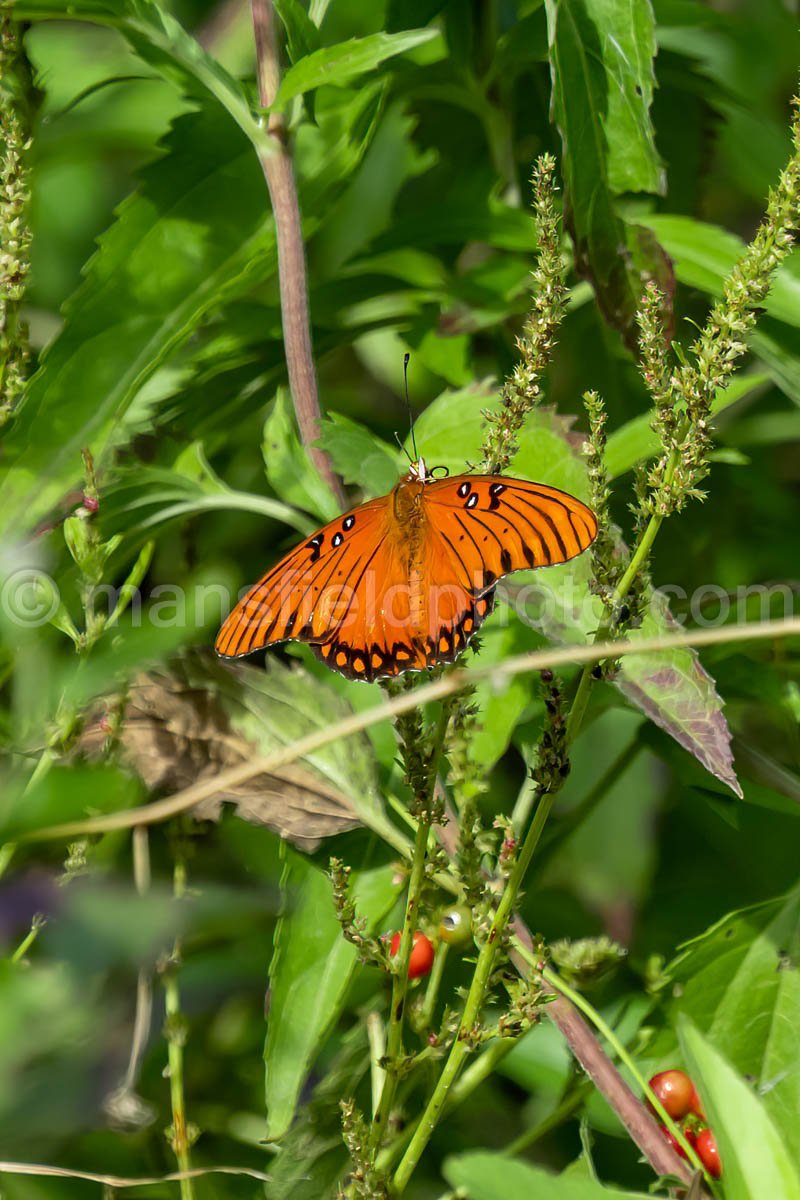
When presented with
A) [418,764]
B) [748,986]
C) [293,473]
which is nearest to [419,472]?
[293,473]

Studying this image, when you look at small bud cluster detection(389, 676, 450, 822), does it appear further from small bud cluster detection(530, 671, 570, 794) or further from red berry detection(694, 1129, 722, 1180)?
red berry detection(694, 1129, 722, 1180)

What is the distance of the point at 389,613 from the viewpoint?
0.92m

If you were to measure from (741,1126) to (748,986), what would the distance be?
46 cm

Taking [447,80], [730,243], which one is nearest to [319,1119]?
[730,243]

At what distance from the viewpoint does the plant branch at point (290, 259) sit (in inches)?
38.8

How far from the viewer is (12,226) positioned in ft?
2.87

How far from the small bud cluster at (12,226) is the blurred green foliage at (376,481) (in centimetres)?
6

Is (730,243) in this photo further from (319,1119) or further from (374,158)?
(319,1119)

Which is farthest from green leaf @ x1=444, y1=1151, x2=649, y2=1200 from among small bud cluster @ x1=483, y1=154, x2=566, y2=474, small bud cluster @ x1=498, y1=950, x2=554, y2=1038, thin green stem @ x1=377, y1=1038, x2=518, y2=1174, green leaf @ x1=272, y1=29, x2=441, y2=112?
green leaf @ x1=272, y1=29, x2=441, y2=112

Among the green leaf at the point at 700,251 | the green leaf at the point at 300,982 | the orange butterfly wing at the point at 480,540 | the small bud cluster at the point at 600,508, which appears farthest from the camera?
the green leaf at the point at 700,251

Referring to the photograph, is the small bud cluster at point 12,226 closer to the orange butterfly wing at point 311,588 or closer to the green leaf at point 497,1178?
the orange butterfly wing at point 311,588

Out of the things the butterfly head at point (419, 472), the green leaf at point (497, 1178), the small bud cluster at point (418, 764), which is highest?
the butterfly head at point (419, 472)

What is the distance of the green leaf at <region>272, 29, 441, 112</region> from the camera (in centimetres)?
88

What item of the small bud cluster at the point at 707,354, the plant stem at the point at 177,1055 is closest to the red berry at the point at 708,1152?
the plant stem at the point at 177,1055
